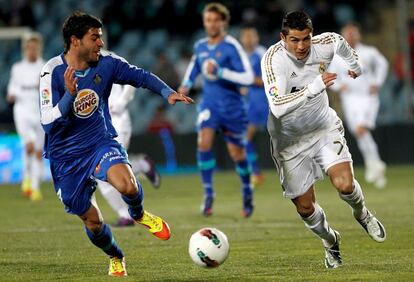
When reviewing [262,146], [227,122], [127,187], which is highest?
[127,187]

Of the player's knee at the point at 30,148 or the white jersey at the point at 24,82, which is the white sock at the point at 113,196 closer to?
the player's knee at the point at 30,148

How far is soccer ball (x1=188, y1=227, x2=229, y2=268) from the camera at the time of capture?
8.09 metres

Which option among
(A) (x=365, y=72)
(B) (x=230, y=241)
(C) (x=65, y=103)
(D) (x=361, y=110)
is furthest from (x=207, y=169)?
(A) (x=365, y=72)

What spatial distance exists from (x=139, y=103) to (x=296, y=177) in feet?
52.1

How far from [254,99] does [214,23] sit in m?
6.68

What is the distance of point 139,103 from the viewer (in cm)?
2472

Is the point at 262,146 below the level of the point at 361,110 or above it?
below

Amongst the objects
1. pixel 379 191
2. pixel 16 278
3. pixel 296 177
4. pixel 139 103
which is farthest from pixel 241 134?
pixel 139 103

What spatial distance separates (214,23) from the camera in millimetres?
14008

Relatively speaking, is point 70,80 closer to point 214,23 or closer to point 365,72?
point 214,23

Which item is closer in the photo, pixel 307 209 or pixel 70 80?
pixel 70 80

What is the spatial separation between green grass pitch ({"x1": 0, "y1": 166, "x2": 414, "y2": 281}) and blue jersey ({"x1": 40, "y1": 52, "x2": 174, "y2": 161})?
1083 millimetres

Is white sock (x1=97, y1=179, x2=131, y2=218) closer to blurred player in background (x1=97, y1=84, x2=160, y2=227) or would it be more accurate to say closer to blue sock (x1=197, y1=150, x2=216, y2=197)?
blurred player in background (x1=97, y1=84, x2=160, y2=227)

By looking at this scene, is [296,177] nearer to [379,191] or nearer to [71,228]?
[71,228]
